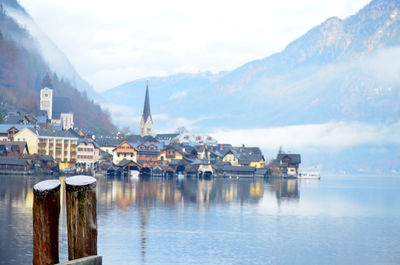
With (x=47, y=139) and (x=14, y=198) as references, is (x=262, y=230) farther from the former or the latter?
(x=47, y=139)

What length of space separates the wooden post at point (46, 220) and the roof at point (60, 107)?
551 feet

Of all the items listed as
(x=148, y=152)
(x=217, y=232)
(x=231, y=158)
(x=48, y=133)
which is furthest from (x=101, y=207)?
(x=231, y=158)

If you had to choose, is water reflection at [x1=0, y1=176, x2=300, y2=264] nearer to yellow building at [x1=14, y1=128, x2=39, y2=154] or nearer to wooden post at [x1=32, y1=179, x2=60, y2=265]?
wooden post at [x1=32, y1=179, x2=60, y2=265]

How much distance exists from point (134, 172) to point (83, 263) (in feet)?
374

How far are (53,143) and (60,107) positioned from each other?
210 ft

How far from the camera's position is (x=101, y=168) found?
125875mm

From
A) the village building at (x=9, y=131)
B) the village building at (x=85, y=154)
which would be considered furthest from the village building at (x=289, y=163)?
the village building at (x=9, y=131)

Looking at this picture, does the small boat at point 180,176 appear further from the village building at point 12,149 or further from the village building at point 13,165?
the village building at point 13,165

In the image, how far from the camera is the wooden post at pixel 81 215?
9.05 m

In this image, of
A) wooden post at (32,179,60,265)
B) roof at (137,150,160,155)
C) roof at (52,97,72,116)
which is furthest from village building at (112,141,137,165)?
wooden post at (32,179,60,265)

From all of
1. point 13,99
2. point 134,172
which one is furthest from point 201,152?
point 13,99

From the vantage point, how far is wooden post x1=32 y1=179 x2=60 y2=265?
→ 361 inches

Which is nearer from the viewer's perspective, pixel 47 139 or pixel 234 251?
pixel 234 251

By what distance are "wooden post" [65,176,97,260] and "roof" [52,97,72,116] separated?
168652 millimetres
